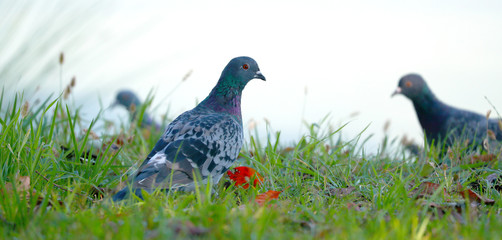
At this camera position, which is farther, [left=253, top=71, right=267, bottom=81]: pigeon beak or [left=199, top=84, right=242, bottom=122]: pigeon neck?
[left=253, top=71, right=267, bottom=81]: pigeon beak

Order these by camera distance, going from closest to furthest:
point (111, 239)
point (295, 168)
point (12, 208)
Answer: point (111, 239) → point (12, 208) → point (295, 168)

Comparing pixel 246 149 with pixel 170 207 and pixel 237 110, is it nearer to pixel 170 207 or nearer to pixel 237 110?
pixel 237 110

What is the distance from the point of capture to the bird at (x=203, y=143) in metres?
3.52

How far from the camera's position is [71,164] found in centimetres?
420

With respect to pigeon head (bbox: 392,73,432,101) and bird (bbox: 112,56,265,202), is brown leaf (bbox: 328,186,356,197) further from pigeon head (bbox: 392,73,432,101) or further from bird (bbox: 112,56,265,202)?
pigeon head (bbox: 392,73,432,101)

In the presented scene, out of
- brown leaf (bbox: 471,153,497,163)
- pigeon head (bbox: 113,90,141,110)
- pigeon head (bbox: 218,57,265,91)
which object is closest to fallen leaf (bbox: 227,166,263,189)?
pigeon head (bbox: 218,57,265,91)

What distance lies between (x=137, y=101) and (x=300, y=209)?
341 inches

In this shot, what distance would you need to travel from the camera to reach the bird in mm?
3523

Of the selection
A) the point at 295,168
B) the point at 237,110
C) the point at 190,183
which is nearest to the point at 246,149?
the point at 237,110

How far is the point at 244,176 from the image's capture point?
164 inches

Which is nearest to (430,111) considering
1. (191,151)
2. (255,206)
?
(191,151)

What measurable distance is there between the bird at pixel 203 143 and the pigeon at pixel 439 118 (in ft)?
11.9

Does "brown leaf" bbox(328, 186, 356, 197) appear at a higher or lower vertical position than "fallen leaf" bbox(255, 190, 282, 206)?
lower

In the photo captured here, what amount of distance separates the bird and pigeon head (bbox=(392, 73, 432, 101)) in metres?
4.21
